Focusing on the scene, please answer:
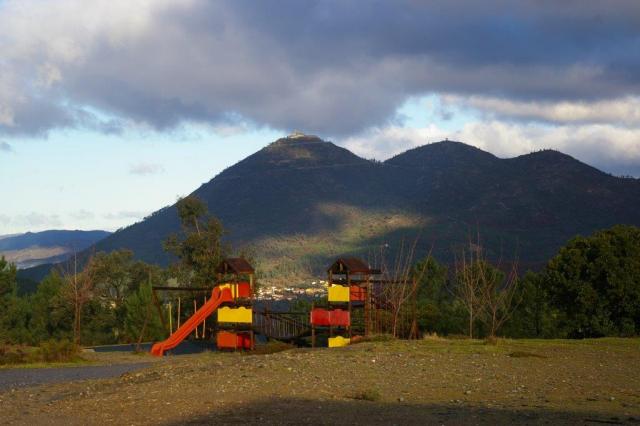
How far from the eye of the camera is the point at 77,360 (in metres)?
30.9

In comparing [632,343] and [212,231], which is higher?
[212,231]

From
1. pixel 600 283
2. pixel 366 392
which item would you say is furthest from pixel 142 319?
pixel 366 392

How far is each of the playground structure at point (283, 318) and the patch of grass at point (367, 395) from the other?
20735 mm

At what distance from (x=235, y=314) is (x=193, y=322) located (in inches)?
82.3

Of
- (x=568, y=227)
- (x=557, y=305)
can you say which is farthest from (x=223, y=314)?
(x=568, y=227)

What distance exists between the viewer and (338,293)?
37469mm

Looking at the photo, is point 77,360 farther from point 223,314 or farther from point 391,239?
point 391,239

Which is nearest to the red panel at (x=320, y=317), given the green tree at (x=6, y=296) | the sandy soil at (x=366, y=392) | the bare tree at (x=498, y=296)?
the bare tree at (x=498, y=296)

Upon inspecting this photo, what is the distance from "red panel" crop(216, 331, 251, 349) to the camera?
38.2 metres

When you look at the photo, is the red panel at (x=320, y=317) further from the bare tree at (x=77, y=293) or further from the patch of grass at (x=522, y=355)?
the patch of grass at (x=522, y=355)

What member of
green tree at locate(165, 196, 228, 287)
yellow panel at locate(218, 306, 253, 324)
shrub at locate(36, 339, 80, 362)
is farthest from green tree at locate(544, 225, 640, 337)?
green tree at locate(165, 196, 228, 287)

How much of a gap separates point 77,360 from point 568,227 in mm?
108348

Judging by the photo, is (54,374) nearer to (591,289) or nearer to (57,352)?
(57,352)

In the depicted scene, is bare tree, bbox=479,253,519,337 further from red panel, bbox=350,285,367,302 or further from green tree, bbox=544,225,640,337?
red panel, bbox=350,285,367,302
